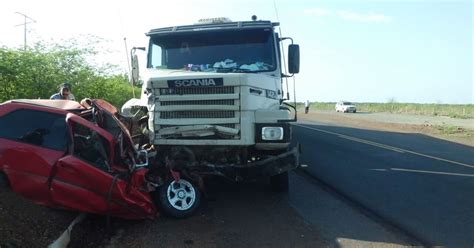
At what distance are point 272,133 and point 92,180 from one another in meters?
2.69

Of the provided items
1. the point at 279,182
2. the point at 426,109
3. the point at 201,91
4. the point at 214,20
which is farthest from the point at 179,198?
the point at 426,109

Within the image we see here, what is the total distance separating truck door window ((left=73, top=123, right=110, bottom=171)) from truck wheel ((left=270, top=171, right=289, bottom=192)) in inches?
132

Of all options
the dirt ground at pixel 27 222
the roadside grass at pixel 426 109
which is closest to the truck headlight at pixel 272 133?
the dirt ground at pixel 27 222

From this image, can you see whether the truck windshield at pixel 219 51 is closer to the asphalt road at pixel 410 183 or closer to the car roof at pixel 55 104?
the car roof at pixel 55 104

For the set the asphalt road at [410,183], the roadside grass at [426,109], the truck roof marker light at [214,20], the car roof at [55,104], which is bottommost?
the asphalt road at [410,183]

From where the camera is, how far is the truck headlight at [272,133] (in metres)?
7.56

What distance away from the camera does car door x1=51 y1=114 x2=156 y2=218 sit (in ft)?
20.3

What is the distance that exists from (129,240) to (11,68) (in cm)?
518

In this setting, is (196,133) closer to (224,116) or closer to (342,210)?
(224,116)

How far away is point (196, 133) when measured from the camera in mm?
7602

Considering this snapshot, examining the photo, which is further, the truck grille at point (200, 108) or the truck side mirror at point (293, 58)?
the truck side mirror at point (293, 58)

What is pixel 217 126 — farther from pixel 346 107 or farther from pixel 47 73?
pixel 346 107

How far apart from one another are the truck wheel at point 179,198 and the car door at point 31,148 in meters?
1.58

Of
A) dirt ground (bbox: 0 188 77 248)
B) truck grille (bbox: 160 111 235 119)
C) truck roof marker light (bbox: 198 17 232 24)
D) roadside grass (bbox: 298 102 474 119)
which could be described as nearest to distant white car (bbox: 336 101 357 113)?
roadside grass (bbox: 298 102 474 119)
